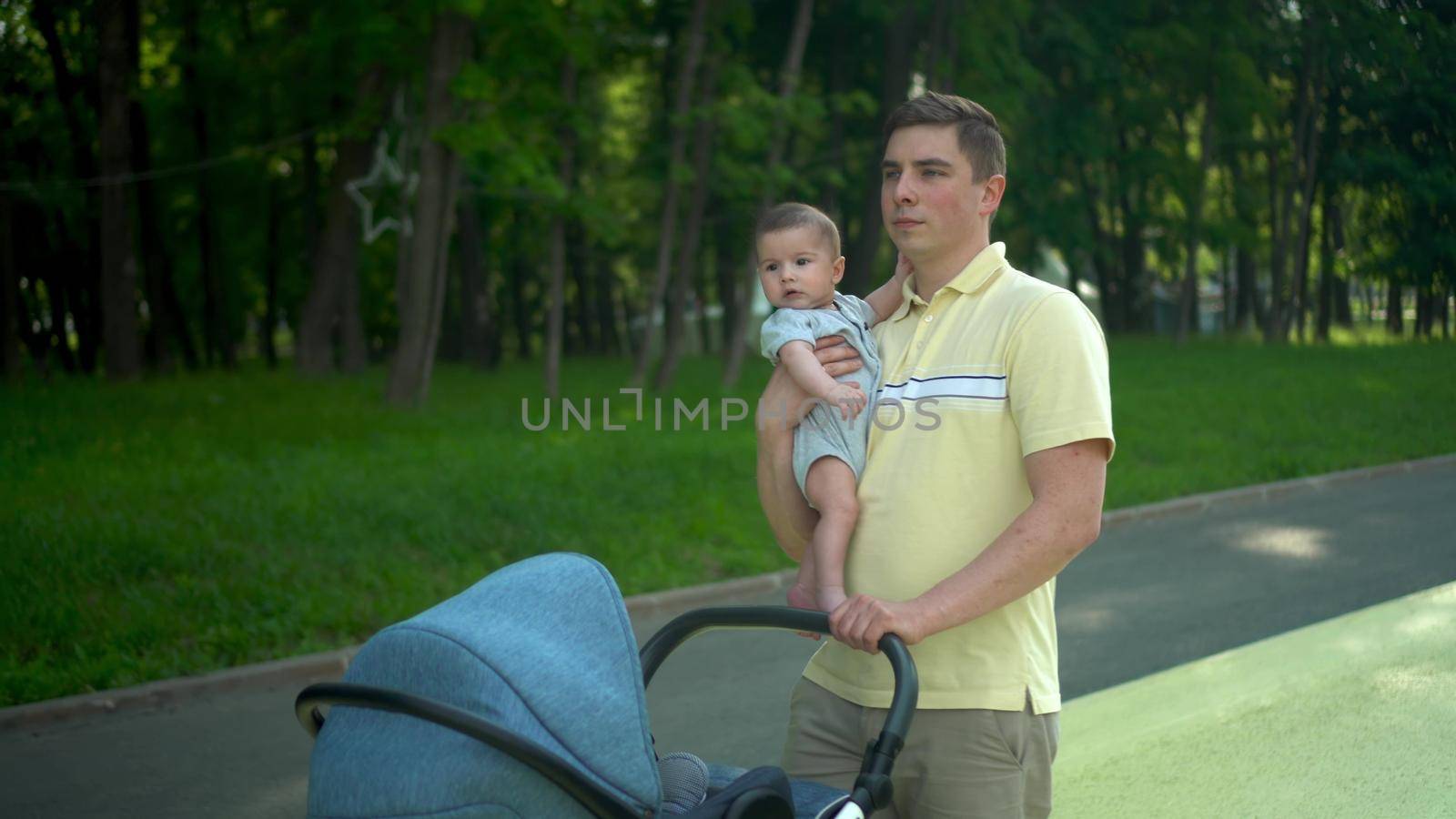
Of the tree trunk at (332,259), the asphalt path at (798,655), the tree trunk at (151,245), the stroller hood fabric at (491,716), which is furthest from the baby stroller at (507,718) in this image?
the tree trunk at (151,245)

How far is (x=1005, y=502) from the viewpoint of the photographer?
243 cm

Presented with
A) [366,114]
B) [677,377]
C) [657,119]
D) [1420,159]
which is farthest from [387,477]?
[657,119]

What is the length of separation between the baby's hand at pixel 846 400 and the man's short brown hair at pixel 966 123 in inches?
18.4

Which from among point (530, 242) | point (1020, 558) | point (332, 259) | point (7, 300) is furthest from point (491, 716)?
point (530, 242)

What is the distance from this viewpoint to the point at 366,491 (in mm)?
9859

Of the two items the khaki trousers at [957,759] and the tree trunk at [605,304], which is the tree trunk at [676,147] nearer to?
the khaki trousers at [957,759]

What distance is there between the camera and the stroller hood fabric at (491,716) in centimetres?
182

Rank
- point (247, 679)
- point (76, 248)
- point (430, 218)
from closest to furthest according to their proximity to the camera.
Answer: point (247, 679) → point (430, 218) → point (76, 248)

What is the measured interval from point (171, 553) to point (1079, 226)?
1123 inches

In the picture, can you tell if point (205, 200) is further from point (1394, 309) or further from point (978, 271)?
point (978, 271)

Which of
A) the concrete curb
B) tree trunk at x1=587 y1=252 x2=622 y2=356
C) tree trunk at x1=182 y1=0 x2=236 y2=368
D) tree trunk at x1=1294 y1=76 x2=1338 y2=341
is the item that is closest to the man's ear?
the concrete curb

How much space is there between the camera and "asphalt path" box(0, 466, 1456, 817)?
560 cm

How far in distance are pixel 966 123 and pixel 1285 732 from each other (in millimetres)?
3568

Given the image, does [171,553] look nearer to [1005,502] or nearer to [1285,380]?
[1005,502]
